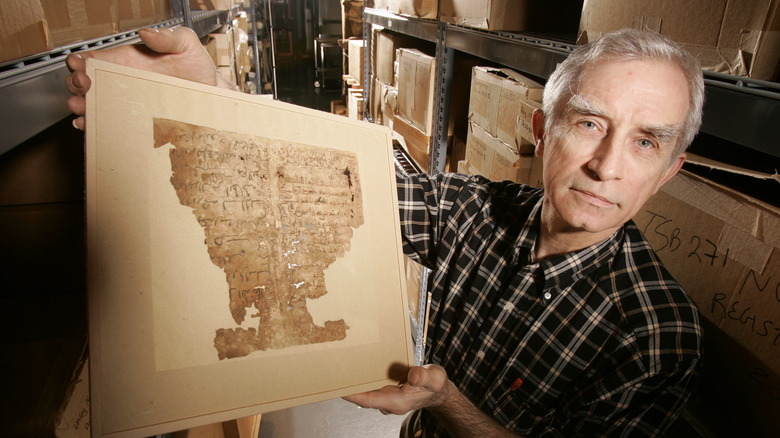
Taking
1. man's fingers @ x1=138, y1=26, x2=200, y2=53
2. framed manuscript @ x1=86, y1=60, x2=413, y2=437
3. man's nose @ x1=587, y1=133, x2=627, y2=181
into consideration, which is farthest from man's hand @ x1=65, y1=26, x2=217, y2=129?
man's nose @ x1=587, y1=133, x2=627, y2=181

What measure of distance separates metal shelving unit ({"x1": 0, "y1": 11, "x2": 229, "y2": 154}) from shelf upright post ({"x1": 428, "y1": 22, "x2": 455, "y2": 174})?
1.37m

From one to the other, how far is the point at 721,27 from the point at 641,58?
111mm

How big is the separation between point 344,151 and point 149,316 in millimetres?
402

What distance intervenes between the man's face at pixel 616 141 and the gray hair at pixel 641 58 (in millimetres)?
12

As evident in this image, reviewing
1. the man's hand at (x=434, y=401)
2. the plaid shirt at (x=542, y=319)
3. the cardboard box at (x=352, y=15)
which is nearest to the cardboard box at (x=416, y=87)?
the plaid shirt at (x=542, y=319)

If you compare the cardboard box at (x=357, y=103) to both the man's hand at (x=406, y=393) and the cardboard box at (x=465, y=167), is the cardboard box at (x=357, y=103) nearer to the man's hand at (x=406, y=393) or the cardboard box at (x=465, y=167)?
the cardboard box at (x=465, y=167)

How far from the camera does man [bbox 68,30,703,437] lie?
0.68 m

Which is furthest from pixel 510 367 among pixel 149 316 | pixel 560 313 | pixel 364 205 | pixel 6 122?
pixel 6 122

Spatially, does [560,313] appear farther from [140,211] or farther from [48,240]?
[48,240]

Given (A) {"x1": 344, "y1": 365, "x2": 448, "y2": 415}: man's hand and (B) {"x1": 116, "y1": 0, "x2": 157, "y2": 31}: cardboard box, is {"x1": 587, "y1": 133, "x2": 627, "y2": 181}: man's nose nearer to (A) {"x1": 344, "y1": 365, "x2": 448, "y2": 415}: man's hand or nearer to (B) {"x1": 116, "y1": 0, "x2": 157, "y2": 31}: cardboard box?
(A) {"x1": 344, "y1": 365, "x2": 448, "y2": 415}: man's hand

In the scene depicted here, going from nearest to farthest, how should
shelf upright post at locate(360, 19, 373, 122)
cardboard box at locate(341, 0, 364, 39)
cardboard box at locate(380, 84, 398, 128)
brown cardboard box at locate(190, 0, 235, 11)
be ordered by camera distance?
1. cardboard box at locate(380, 84, 398, 128)
2. brown cardboard box at locate(190, 0, 235, 11)
3. shelf upright post at locate(360, 19, 373, 122)
4. cardboard box at locate(341, 0, 364, 39)

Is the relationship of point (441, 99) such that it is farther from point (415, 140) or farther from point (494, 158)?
point (494, 158)

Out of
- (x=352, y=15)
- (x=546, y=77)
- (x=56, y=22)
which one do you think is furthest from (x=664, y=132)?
(x=352, y=15)

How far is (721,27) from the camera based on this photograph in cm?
62
